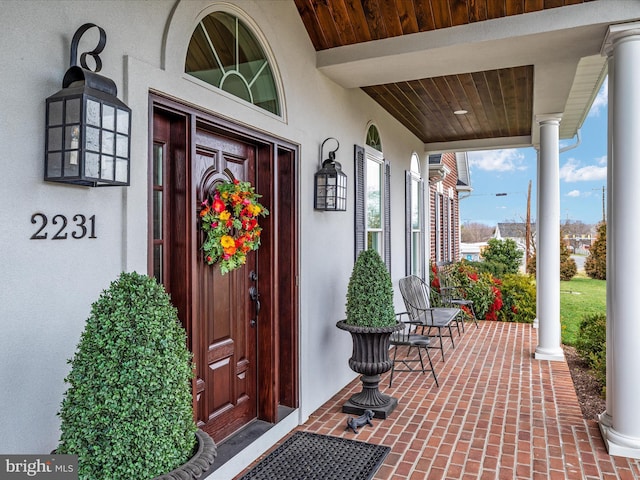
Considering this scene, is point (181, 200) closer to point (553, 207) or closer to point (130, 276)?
point (130, 276)

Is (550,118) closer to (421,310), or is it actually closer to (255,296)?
(421,310)

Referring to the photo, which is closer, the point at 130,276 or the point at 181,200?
the point at 130,276

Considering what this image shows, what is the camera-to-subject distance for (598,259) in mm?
12672

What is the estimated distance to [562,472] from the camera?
2807mm

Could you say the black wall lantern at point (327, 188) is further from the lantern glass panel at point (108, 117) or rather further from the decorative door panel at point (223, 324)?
the lantern glass panel at point (108, 117)

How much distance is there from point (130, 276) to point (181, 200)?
91 centimetres

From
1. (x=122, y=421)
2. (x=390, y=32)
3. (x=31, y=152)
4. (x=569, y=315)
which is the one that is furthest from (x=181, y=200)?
(x=569, y=315)

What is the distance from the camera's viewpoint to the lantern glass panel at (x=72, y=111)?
161 centimetres

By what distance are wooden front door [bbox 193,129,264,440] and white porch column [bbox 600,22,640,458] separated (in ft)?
7.93

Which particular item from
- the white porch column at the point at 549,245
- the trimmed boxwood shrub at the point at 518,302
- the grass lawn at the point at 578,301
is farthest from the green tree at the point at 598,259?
the white porch column at the point at 549,245

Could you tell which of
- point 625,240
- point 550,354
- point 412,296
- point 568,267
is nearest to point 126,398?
point 625,240

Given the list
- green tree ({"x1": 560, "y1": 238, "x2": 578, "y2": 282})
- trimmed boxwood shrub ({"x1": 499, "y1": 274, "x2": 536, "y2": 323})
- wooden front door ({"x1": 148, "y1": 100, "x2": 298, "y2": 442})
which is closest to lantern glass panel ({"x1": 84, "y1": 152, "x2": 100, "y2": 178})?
wooden front door ({"x1": 148, "y1": 100, "x2": 298, "y2": 442})

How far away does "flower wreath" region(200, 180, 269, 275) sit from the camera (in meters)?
2.68

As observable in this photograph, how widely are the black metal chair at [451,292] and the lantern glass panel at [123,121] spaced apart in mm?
6216
